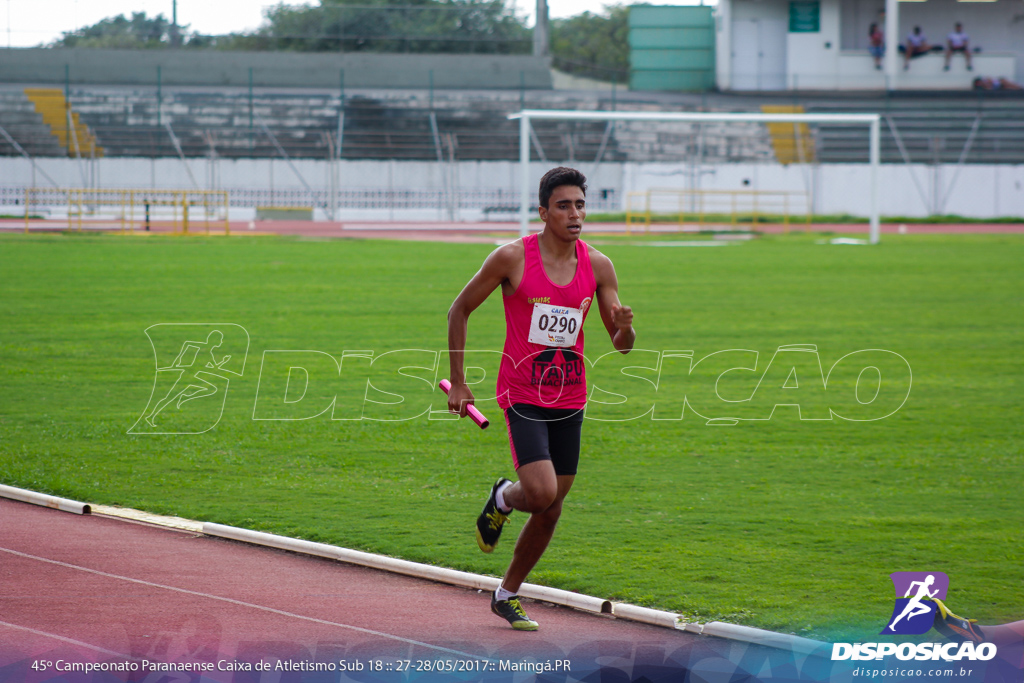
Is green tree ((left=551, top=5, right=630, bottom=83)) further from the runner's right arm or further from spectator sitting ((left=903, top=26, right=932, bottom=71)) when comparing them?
the runner's right arm

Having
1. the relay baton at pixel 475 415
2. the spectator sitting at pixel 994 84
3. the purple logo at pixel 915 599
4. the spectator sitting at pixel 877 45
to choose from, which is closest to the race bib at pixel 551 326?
the relay baton at pixel 475 415

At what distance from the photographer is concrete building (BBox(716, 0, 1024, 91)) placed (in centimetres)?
5406

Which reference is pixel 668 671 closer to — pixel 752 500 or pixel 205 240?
pixel 752 500

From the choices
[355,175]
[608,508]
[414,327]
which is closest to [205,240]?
[355,175]

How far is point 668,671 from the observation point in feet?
14.5

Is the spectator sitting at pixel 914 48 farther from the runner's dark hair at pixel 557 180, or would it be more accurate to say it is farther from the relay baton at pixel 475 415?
the relay baton at pixel 475 415

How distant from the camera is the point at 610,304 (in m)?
4.98

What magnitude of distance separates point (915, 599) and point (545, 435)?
193 centimetres

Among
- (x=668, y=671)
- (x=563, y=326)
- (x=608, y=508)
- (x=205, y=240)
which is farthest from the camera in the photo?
(x=205, y=240)

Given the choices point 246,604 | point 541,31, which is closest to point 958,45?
point 541,31

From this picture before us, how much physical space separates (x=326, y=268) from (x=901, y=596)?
59.9ft

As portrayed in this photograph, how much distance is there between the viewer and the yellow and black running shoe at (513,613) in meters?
4.89

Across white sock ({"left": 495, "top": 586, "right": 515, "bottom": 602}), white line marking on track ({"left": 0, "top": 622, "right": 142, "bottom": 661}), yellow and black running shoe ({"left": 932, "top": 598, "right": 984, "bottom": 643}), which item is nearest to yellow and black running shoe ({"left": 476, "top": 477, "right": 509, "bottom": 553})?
white sock ({"left": 495, "top": 586, "right": 515, "bottom": 602})

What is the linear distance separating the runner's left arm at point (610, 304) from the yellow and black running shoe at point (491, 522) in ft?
2.92
